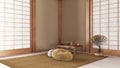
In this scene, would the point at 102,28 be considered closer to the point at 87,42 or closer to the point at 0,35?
the point at 87,42

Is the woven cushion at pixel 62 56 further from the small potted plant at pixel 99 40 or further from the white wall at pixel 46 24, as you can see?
the white wall at pixel 46 24

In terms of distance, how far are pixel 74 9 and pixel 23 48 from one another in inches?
79.5

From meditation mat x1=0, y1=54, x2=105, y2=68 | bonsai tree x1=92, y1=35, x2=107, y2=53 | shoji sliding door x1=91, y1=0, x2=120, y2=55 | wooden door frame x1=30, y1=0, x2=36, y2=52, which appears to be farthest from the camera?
wooden door frame x1=30, y1=0, x2=36, y2=52

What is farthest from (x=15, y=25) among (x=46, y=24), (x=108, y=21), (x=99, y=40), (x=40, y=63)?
(x=108, y=21)

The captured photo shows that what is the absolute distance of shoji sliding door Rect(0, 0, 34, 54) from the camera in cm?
306

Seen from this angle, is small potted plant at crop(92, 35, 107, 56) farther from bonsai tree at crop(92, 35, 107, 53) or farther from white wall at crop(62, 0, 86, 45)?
white wall at crop(62, 0, 86, 45)

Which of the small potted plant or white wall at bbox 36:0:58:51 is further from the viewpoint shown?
white wall at bbox 36:0:58:51

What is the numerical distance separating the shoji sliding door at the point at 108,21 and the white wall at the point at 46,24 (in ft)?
4.41

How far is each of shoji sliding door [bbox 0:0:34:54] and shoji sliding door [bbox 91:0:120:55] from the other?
1.95 metres

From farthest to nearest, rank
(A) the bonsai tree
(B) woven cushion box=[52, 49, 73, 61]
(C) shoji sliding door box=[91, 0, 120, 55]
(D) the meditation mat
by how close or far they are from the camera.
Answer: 1. (A) the bonsai tree
2. (C) shoji sliding door box=[91, 0, 120, 55]
3. (B) woven cushion box=[52, 49, 73, 61]
4. (D) the meditation mat

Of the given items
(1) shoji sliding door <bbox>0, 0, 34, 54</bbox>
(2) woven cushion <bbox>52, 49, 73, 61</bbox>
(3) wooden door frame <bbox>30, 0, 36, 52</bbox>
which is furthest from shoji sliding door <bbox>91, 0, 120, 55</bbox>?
(1) shoji sliding door <bbox>0, 0, 34, 54</bbox>

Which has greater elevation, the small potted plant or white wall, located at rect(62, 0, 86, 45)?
white wall, located at rect(62, 0, 86, 45)

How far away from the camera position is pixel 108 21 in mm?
3188

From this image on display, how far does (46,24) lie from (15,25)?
1025mm
